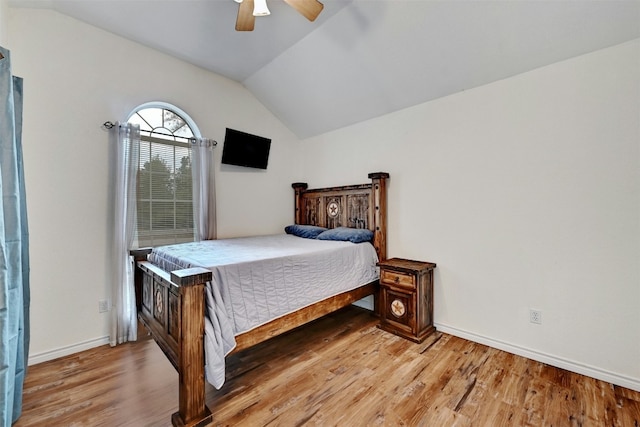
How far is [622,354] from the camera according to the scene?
187 centimetres

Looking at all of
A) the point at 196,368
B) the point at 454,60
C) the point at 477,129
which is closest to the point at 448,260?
the point at 477,129

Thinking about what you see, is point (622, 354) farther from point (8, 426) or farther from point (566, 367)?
point (8, 426)

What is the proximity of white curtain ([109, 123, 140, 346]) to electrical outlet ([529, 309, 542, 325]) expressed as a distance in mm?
3531

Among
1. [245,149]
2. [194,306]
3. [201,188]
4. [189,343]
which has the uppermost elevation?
[245,149]

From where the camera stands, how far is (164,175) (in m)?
2.95

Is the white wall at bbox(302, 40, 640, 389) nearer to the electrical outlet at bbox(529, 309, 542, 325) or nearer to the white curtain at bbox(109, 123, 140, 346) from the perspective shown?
the electrical outlet at bbox(529, 309, 542, 325)

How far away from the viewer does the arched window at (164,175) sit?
→ 280 cm

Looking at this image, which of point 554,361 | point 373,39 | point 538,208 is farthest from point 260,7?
point 554,361

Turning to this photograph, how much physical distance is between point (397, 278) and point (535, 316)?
1136 mm

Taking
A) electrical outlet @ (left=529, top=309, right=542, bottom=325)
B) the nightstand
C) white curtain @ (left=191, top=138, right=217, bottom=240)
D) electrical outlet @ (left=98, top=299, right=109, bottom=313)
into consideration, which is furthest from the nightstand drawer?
electrical outlet @ (left=98, top=299, right=109, bottom=313)

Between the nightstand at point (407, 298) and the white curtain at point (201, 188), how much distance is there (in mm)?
2061

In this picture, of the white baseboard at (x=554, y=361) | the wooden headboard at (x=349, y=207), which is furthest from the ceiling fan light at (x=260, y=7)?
the white baseboard at (x=554, y=361)

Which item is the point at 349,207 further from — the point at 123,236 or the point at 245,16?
the point at 123,236

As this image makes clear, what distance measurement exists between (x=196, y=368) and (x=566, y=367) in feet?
8.86
